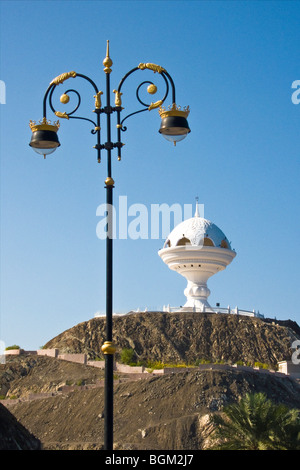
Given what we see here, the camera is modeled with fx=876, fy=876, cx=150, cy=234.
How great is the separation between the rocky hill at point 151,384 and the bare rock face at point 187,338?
A: 0.07m

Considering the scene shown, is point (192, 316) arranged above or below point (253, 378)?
above

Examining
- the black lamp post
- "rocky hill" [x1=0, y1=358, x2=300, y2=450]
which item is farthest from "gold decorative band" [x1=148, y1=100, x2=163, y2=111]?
"rocky hill" [x1=0, y1=358, x2=300, y2=450]

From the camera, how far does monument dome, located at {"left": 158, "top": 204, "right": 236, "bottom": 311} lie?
69250mm

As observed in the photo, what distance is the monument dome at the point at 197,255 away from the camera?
227 feet

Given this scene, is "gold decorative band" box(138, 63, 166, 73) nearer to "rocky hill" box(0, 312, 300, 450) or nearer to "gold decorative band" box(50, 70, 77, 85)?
"gold decorative band" box(50, 70, 77, 85)

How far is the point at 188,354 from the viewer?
207 feet

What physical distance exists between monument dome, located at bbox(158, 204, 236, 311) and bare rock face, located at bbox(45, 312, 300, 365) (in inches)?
125

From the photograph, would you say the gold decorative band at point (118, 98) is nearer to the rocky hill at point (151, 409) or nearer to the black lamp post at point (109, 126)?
the black lamp post at point (109, 126)

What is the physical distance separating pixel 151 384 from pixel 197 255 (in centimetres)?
1818

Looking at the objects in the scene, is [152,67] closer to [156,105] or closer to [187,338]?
[156,105]
